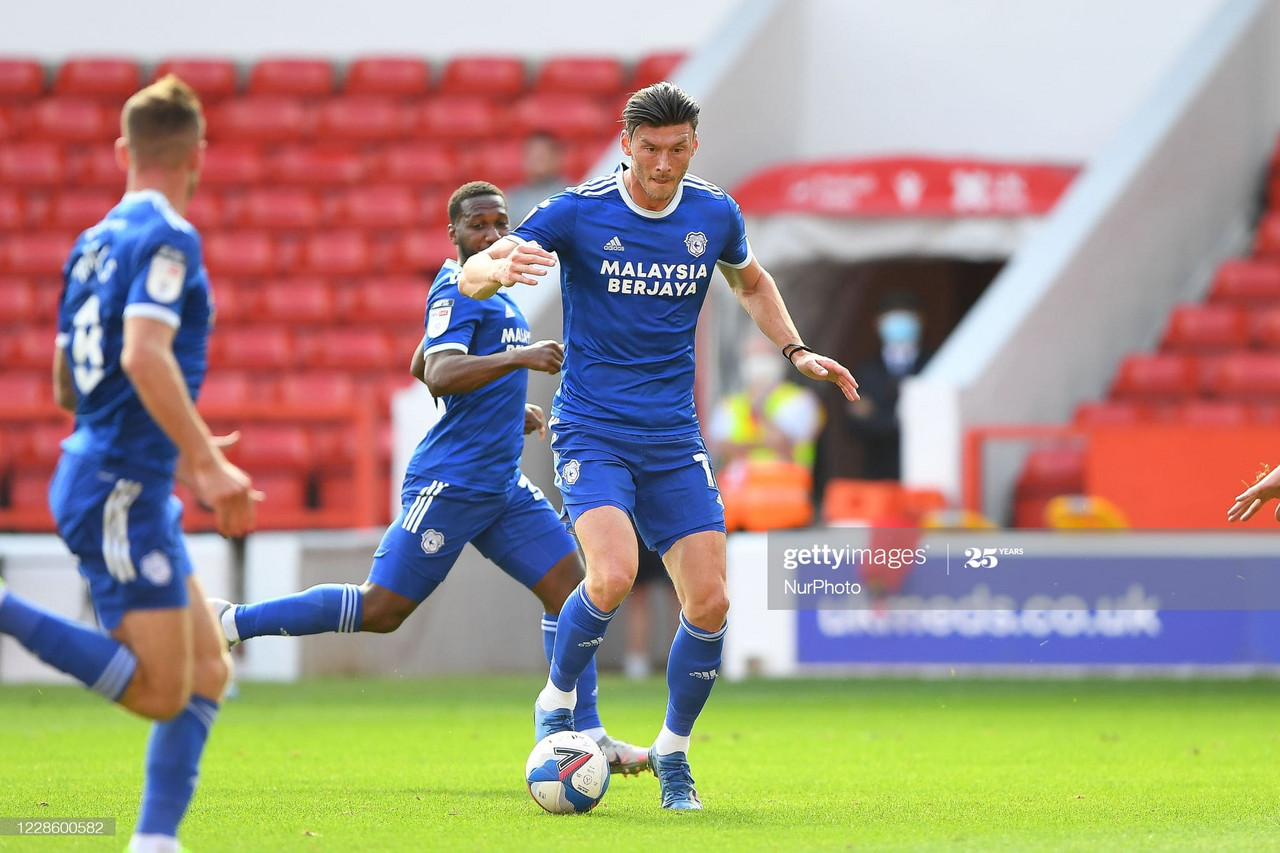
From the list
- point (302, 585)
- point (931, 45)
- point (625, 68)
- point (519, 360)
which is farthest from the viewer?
point (625, 68)

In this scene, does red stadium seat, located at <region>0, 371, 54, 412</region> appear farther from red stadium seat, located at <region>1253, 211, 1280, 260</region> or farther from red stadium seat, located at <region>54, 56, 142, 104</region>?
red stadium seat, located at <region>1253, 211, 1280, 260</region>

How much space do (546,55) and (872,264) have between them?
4089 millimetres

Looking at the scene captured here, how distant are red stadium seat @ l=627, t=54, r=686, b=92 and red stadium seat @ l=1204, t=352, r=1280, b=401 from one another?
5.79 metres

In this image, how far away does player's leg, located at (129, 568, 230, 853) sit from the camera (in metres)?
4.30

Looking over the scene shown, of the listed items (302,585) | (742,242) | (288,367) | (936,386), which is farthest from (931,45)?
(742,242)

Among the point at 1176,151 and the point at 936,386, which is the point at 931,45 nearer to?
the point at 1176,151

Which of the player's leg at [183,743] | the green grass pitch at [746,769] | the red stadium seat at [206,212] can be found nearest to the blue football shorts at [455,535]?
the green grass pitch at [746,769]

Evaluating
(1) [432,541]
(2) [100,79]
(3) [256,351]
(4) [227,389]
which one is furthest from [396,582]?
(2) [100,79]

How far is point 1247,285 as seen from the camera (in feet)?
46.8

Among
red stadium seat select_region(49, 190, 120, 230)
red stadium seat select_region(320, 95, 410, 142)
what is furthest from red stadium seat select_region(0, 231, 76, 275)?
red stadium seat select_region(320, 95, 410, 142)

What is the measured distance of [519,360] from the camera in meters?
5.93

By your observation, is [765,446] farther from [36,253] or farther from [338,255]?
[36,253]

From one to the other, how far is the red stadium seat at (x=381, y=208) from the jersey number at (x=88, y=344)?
12.0 metres

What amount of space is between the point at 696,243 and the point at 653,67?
37.8ft
